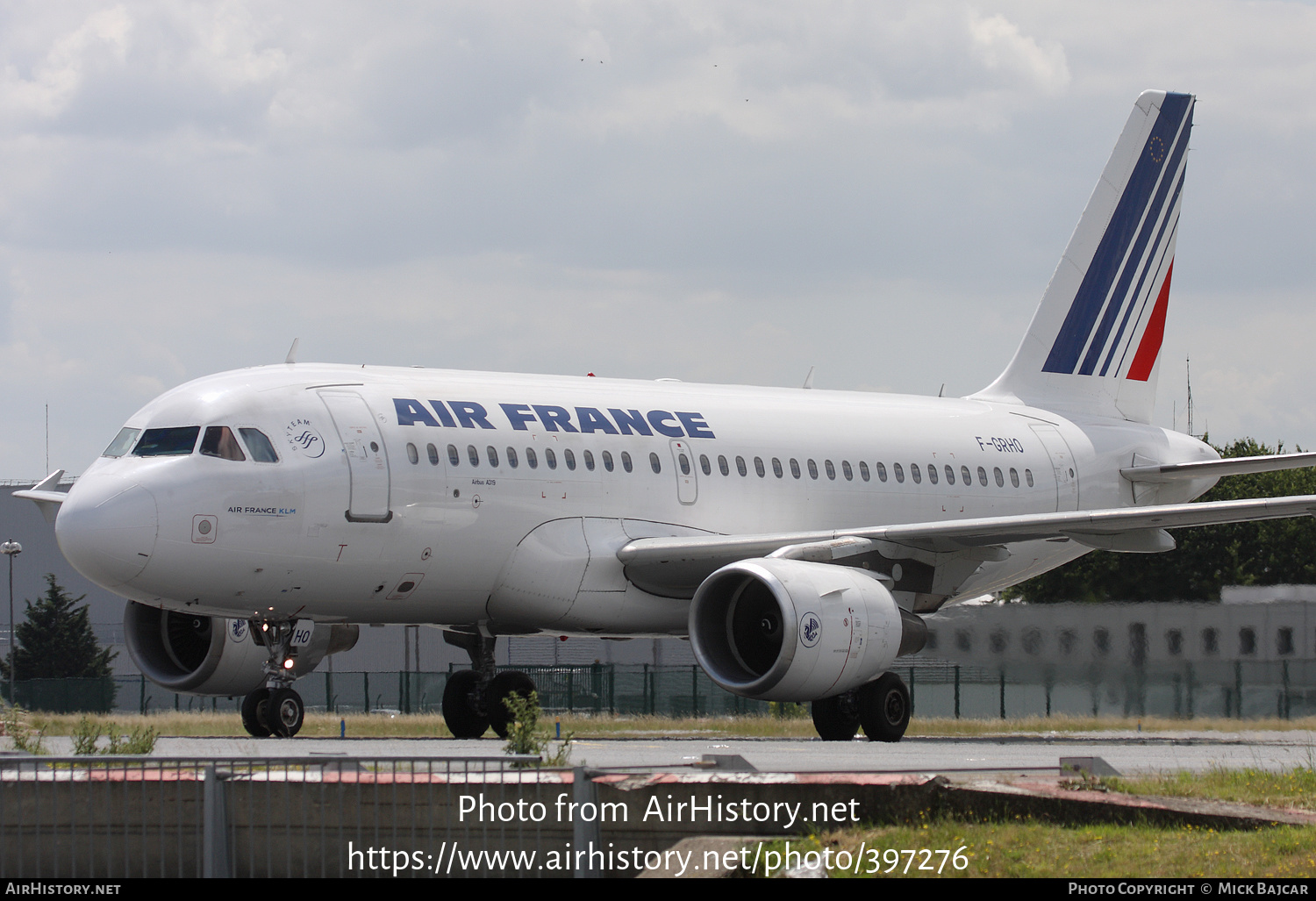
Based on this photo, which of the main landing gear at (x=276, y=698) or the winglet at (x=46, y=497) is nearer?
the main landing gear at (x=276, y=698)

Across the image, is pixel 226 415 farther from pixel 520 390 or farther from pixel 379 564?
pixel 520 390

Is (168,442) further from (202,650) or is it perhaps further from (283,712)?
(202,650)

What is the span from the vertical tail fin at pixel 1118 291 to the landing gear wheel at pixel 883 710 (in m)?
9.22

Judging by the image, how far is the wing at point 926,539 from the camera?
2033cm

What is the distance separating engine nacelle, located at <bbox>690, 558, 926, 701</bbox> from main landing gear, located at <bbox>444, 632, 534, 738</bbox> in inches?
130

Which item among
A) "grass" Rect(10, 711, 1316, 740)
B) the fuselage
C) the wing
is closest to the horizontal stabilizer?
the wing

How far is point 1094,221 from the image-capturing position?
3003cm

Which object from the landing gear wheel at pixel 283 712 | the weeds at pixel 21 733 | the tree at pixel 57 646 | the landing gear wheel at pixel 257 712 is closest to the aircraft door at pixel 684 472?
the landing gear wheel at pixel 283 712

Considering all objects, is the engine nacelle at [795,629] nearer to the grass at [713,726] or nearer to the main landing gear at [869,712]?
the main landing gear at [869,712]

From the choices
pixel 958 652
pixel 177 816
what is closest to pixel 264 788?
pixel 177 816

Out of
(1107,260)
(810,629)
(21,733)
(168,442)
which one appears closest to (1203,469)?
(1107,260)

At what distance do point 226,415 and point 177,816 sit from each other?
345 inches

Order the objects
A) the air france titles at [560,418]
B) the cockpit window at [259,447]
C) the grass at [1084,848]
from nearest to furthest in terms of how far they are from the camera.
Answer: the grass at [1084,848], the cockpit window at [259,447], the air france titles at [560,418]

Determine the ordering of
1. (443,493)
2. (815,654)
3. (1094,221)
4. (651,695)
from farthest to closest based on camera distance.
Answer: (651,695) → (1094,221) → (443,493) → (815,654)
